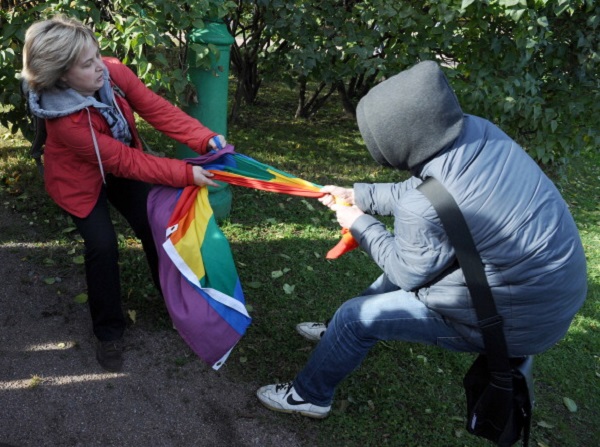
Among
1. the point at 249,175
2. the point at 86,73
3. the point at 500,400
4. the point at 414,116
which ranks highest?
the point at 414,116

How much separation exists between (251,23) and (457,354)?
Result: 161 inches

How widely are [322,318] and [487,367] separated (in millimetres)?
1514

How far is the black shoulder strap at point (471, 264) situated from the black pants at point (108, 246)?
1.68 m

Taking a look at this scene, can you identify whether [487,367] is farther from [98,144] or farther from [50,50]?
[50,50]

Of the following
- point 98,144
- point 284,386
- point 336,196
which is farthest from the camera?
point 284,386

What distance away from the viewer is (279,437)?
2.99 metres

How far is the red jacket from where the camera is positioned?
2.83 m

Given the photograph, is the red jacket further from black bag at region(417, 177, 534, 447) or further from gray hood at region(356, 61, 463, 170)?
black bag at region(417, 177, 534, 447)

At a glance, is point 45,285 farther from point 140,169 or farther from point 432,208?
point 432,208

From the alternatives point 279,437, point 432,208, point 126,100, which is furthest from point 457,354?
point 126,100

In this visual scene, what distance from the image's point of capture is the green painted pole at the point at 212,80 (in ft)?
13.2

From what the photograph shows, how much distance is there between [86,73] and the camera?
8.95ft

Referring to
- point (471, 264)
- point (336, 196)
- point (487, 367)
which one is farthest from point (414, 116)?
point (487, 367)

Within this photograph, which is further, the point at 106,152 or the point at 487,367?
the point at 106,152
